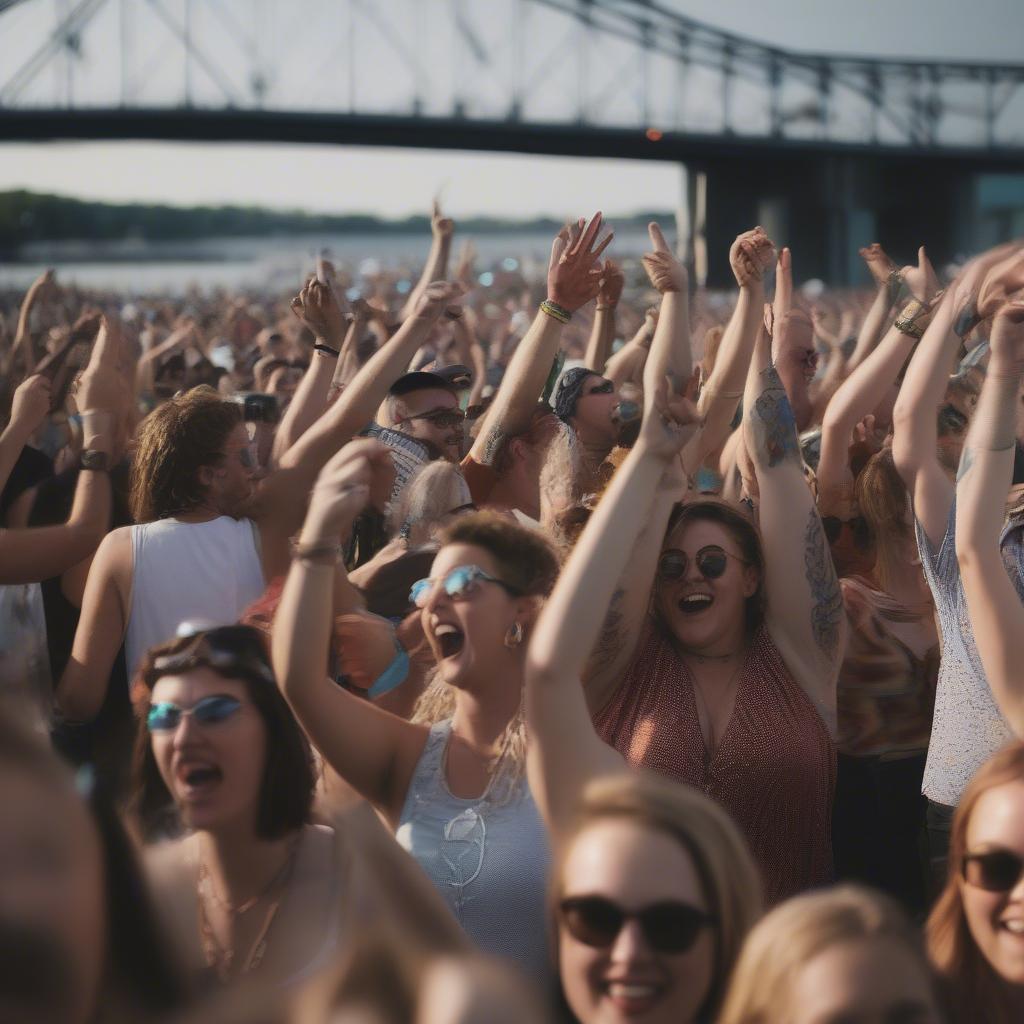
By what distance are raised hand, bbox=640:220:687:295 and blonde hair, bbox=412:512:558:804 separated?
1.22 metres

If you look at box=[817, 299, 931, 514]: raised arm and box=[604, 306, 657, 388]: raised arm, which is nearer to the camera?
box=[817, 299, 931, 514]: raised arm

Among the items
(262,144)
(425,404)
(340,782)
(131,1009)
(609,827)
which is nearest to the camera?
(131,1009)

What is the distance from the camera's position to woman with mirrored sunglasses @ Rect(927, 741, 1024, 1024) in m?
2.10

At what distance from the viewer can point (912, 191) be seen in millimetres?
53875

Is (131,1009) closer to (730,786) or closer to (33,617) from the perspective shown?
(730,786)

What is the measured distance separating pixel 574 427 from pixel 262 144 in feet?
162

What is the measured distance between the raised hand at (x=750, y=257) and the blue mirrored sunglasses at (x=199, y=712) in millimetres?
2069

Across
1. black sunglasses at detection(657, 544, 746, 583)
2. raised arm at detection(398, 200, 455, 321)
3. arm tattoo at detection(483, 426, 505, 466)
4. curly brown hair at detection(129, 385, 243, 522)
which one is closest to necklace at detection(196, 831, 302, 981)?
black sunglasses at detection(657, 544, 746, 583)

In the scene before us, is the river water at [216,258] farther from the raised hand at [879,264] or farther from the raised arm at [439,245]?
the raised hand at [879,264]

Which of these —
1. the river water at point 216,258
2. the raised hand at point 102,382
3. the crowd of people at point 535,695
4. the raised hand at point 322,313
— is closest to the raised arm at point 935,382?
the crowd of people at point 535,695

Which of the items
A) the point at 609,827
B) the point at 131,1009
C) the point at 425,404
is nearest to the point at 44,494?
the point at 425,404

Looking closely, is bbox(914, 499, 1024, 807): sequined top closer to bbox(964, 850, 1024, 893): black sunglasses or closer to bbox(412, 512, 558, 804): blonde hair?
bbox(412, 512, 558, 804): blonde hair

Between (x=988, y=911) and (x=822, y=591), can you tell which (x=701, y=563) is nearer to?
(x=822, y=591)

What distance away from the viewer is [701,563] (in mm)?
3143
